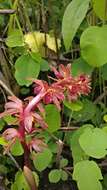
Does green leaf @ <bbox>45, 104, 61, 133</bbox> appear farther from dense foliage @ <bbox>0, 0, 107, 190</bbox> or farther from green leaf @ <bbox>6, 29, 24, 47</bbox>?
green leaf @ <bbox>6, 29, 24, 47</bbox>

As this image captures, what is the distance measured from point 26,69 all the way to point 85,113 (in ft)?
0.61

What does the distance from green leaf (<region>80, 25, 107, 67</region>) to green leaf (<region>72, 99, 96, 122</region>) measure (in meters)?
0.17

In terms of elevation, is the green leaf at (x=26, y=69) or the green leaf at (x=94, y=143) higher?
the green leaf at (x=26, y=69)

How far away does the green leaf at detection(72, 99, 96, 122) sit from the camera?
3.91 feet

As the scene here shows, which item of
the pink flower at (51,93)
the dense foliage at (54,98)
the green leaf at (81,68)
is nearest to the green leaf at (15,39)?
the dense foliage at (54,98)

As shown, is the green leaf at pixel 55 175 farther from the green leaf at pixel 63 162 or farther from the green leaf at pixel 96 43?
the green leaf at pixel 96 43

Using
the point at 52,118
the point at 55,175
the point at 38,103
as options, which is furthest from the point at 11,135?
the point at 55,175

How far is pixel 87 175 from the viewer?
3.05ft

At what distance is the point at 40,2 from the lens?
1355mm

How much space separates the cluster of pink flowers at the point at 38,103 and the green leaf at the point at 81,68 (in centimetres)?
10

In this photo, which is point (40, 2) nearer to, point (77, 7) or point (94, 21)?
point (94, 21)

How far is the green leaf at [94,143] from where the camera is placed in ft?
3.02

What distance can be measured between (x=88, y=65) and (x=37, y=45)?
0.17 metres

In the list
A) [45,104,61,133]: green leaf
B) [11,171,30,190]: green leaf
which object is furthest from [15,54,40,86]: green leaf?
[11,171,30,190]: green leaf
